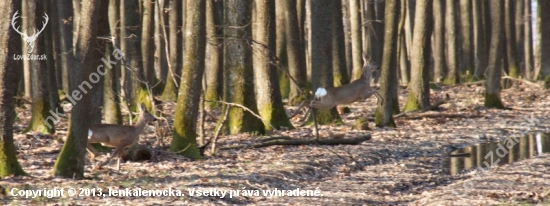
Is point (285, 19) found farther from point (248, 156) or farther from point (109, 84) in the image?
point (248, 156)

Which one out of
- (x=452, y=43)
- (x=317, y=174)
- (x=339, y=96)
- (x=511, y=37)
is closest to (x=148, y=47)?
(x=339, y=96)

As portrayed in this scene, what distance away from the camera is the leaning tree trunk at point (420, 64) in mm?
20031

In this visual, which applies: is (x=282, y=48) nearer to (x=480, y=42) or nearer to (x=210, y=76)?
(x=210, y=76)

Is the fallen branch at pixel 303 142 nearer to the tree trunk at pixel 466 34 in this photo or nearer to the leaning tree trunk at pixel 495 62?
the leaning tree trunk at pixel 495 62

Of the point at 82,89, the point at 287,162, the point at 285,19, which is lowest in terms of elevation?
the point at 287,162

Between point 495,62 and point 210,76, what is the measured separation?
8.01 meters

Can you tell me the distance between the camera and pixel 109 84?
1480 centimetres

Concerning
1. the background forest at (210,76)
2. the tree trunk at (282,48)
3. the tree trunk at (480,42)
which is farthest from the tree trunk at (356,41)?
the tree trunk at (480,42)

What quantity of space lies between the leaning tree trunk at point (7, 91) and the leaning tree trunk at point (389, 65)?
9.00m

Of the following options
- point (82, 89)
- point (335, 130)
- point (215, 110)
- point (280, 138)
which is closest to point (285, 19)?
point (215, 110)

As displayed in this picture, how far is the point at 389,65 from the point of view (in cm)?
1723

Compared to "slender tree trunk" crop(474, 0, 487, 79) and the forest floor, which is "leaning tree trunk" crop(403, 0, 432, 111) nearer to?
the forest floor

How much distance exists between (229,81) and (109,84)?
225 cm

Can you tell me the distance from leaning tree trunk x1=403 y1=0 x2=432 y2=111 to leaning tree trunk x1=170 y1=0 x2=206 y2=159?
884 cm
